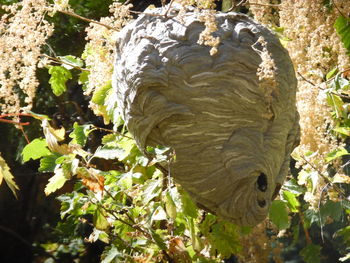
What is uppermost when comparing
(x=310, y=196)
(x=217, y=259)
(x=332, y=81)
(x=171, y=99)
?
(x=332, y=81)

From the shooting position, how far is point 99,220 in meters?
1.75

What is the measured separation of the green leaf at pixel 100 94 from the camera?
1778 mm

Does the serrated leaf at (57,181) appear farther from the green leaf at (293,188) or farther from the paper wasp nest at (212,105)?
the green leaf at (293,188)

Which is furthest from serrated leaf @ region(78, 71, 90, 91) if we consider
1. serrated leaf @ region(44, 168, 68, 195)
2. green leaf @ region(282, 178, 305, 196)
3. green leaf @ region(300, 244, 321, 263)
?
green leaf @ region(300, 244, 321, 263)

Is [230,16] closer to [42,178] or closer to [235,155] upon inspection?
[235,155]

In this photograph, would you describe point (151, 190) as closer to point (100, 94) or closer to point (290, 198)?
point (100, 94)

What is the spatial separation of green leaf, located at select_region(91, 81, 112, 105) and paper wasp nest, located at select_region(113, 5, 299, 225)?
0.83 ft

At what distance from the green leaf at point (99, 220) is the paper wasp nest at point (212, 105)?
0.99 ft

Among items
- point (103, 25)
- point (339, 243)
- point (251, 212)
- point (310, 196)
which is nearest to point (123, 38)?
point (103, 25)

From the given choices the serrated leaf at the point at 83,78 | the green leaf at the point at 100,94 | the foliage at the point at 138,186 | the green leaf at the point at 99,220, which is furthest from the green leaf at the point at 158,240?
the serrated leaf at the point at 83,78

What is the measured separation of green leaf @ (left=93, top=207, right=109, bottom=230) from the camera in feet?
5.73

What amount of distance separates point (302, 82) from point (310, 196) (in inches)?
11.5

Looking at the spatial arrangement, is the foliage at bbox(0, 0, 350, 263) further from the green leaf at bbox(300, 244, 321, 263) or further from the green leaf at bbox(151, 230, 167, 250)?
the green leaf at bbox(300, 244, 321, 263)

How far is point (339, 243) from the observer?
3.16m
